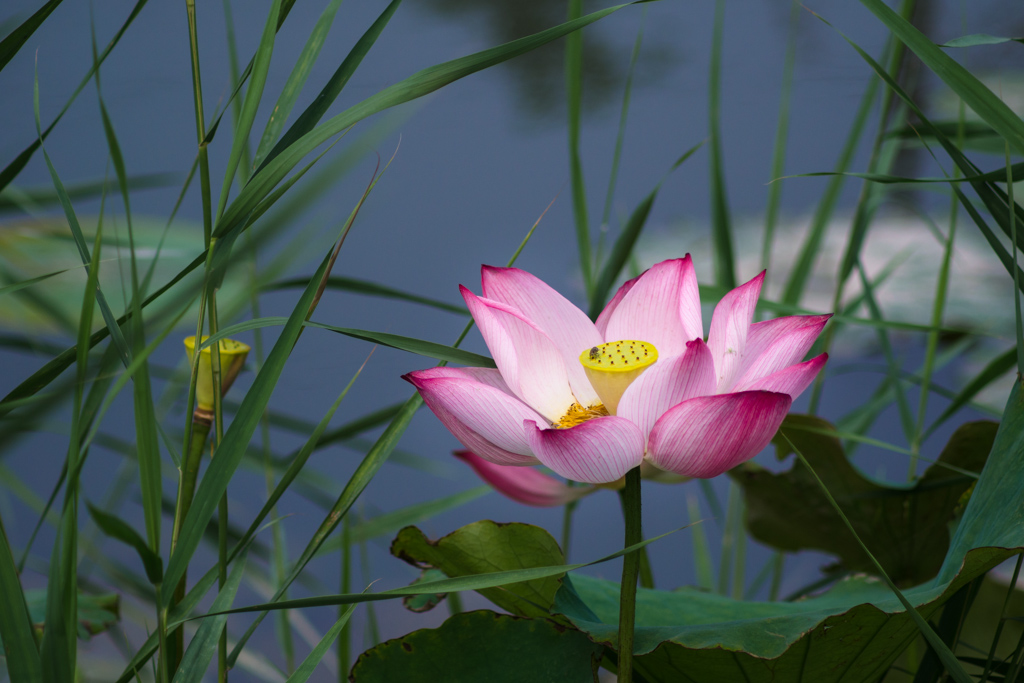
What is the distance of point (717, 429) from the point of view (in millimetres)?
204

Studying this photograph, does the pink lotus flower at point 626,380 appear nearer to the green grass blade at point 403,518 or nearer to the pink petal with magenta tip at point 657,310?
the pink petal with magenta tip at point 657,310

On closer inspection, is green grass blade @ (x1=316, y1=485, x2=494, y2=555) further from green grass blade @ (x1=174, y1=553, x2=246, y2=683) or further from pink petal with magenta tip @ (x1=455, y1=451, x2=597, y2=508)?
green grass blade @ (x1=174, y1=553, x2=246, y2=683)

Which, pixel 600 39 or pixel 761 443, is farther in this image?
pixel 600 39

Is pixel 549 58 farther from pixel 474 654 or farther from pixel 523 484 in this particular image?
pixel 474 654

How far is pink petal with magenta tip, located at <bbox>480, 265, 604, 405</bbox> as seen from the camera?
0.28m

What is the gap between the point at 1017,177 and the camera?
0.28m

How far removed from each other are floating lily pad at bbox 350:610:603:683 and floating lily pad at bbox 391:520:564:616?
3 centimetres

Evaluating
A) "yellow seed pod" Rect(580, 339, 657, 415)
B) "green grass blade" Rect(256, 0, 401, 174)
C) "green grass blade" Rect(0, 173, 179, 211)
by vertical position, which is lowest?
"yellow seed pod" Rect(580, 339, 657, 415)

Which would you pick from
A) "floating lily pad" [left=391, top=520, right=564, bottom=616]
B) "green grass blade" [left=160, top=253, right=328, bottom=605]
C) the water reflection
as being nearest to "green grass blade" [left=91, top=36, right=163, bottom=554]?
"green grass blade" [left=160, top=253, right=328, bottom=605]

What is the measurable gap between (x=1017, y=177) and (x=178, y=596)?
0.37 metres

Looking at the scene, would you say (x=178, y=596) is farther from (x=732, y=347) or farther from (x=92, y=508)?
(x=732, y=347)

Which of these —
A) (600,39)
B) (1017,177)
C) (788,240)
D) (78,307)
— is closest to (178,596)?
(1017,177)

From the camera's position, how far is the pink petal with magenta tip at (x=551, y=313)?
0.28 metres

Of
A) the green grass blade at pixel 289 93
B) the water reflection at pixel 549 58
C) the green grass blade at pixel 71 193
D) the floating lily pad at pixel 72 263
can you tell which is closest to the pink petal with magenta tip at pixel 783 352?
the green grass blade at pixel 289 93
